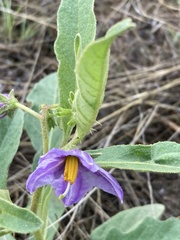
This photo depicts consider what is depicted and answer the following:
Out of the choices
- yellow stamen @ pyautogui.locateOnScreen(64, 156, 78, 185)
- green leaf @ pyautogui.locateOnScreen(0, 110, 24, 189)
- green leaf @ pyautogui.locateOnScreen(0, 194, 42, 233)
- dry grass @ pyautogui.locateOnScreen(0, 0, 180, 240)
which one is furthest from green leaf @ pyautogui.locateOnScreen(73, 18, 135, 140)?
dry grass @ pyautogui.locateOnScreen(0, 0, 180, 240)

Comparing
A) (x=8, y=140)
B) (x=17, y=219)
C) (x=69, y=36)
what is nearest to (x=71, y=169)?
(x=17, y=219)

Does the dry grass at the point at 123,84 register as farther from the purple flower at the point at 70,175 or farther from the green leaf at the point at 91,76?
the green leaf at the point at 91,76

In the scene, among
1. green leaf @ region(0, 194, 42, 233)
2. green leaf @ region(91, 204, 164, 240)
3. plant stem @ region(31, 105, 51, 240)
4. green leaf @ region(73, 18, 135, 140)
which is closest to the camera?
green leaf @ region(73, 18, 135, 140)

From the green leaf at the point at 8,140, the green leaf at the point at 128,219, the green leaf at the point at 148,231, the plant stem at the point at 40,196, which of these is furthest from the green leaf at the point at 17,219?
the green leaf at the point at 128,219

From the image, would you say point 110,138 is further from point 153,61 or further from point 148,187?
point 153,61

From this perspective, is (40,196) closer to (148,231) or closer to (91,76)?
(148,231)

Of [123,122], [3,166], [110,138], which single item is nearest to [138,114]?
[123,122]

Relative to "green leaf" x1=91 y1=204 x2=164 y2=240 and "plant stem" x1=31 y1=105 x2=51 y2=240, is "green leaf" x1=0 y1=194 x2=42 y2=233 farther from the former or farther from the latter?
"green leaf" x1=91 y1=204 x2=164 y2=240
